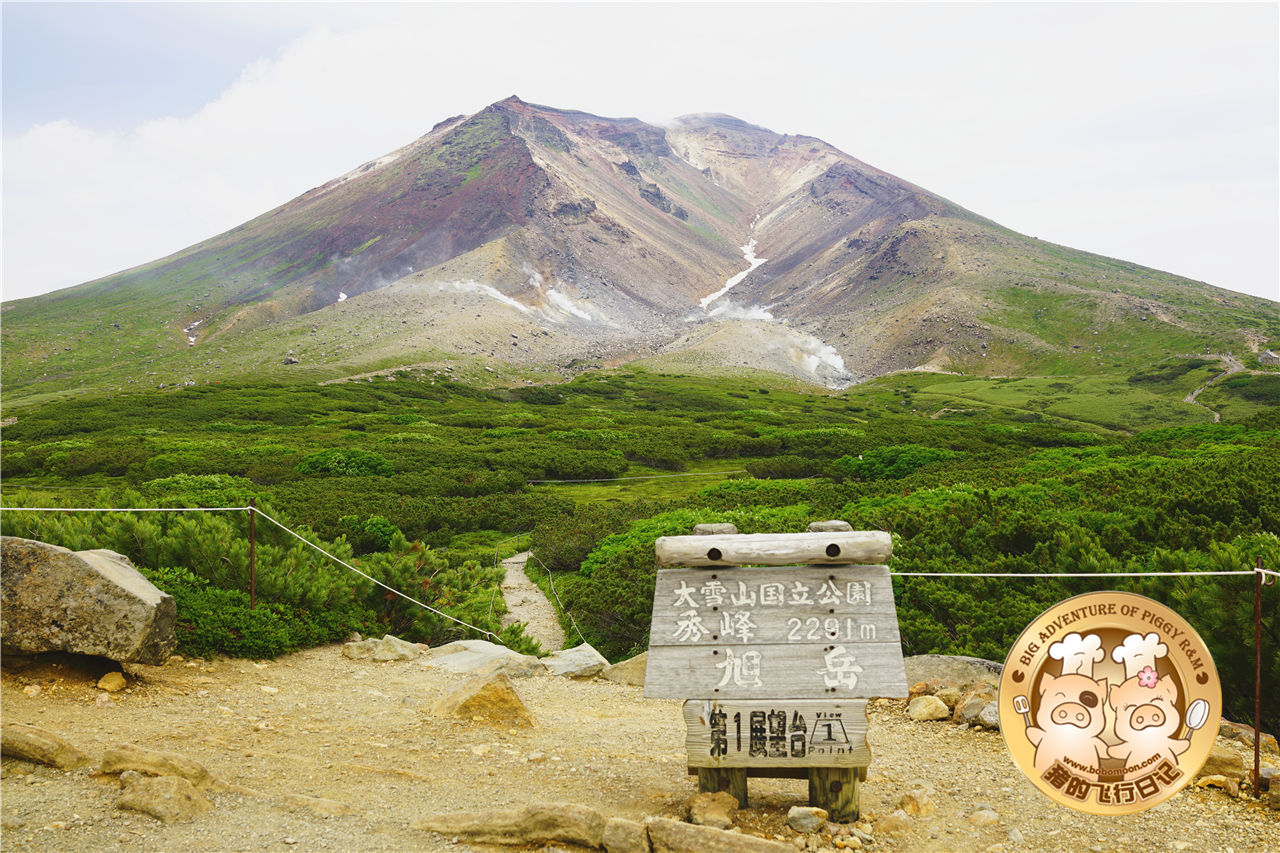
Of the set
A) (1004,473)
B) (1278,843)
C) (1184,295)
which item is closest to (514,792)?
(1278,843)

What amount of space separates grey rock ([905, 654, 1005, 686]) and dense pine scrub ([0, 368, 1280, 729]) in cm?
51

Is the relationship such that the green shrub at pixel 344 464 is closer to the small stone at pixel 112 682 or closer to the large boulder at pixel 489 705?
the small stone at pixel 112 682

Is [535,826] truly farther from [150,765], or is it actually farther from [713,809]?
[150,765]

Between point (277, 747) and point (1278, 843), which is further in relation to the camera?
point (277, 747)

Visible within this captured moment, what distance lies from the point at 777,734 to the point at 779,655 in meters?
0.46

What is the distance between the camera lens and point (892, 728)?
6.52 meters

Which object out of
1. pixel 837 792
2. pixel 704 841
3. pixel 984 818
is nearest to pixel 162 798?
pixel 704 841

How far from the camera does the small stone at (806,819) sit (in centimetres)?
439

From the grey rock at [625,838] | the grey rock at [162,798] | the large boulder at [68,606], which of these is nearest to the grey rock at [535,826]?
the grey rock at [625,838]

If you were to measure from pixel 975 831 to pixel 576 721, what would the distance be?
361 cm

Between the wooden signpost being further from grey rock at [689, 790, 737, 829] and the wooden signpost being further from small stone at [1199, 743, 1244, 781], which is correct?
small stone at [1199, 743, 1244, 781]

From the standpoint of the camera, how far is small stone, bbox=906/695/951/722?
6.54 metres

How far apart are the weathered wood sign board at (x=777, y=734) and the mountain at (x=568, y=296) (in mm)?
68246

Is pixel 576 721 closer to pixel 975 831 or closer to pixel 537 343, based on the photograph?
pixel 975 831
